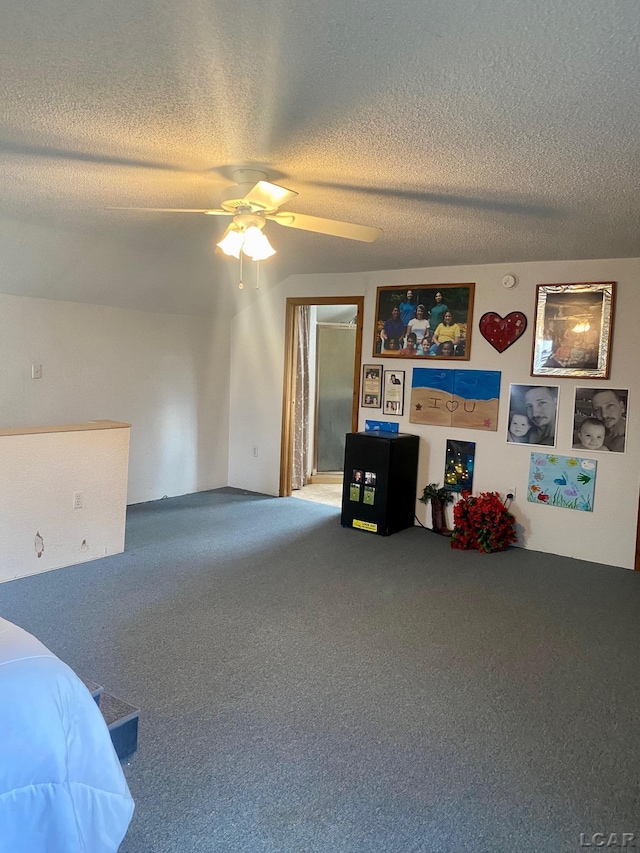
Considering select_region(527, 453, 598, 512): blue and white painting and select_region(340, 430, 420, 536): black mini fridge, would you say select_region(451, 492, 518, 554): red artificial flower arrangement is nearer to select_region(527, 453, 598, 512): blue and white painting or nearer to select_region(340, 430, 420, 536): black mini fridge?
select_region(527, 453, 598, 512): blue and white painting

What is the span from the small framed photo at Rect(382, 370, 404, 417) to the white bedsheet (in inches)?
161

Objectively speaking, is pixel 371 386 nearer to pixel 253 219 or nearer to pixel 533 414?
pixel 533 414

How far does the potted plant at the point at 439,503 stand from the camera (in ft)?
16.8

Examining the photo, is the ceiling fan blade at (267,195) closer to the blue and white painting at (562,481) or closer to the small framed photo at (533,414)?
the small framed photo at (533,414)

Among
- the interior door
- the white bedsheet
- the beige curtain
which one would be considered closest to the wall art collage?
the beige curtain

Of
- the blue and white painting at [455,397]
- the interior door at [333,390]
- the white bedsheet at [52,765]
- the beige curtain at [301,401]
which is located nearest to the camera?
the white bedsheet at [52,765]

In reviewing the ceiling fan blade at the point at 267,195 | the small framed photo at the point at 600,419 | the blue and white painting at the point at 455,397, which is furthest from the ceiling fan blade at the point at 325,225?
the small framed photo at the point at 600,419

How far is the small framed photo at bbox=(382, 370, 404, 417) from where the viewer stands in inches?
213

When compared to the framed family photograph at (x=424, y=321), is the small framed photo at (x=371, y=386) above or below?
below

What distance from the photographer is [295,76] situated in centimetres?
188

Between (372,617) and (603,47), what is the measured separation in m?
2.75

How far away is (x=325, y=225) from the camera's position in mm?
2943

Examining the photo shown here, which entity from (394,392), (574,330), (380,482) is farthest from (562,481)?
(394,392)

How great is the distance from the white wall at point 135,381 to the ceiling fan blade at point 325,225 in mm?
2746
